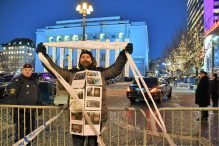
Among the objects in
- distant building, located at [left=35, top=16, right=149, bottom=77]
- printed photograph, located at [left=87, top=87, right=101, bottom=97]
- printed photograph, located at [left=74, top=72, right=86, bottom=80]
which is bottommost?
printed photograph, located at [left=87, top=87, right=101, bottom=97]

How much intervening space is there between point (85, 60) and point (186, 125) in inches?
169

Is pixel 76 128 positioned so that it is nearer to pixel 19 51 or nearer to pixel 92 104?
pixel 92 104

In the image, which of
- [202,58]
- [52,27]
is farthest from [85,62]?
[52,27]

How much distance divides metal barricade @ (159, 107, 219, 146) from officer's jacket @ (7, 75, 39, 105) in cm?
267

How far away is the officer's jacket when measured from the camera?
820 cm

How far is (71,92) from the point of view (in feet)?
18.6

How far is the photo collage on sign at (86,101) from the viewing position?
5.67 metres

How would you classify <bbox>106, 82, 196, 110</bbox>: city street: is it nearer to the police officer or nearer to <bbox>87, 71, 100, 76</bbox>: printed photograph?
the police officer

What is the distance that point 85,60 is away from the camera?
232 inches

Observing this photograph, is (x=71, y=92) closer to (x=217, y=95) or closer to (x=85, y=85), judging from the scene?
(x=85, y=85)

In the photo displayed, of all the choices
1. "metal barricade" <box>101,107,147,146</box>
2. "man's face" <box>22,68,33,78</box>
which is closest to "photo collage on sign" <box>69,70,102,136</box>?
"metal barricade" <box>101,107,147,146</box>

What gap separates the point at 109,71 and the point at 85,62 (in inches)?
14.6

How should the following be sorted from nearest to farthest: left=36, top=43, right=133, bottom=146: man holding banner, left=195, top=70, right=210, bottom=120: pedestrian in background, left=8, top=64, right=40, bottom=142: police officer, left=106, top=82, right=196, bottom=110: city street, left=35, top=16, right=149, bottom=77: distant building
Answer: left=36, top=43, right=133, bottom=146: man holding banner < left=8, top=64, right=40, bottom=142: police officer < left=195, top=70, right=210, bottom=120: pedestrian in background < left=106, top=82, right=196, bottom=110: city street < left=35, top=16, right=149, bottom=77: distant building

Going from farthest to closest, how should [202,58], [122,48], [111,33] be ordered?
[111,33], [202,58], [122,48]
